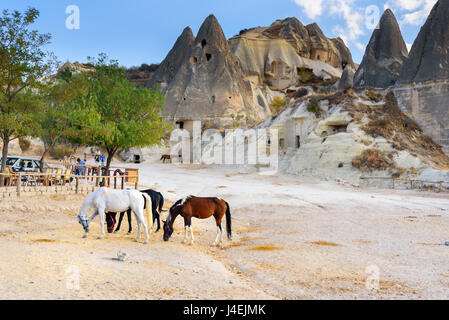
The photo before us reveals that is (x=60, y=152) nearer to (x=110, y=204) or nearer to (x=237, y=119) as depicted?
(x=237, y=119)

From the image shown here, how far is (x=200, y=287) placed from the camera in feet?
20.9

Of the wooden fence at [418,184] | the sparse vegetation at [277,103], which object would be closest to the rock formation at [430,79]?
the wooden fence at [418,184]

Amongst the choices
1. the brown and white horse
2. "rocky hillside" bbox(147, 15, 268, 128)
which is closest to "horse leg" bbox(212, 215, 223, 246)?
the brown and white horse

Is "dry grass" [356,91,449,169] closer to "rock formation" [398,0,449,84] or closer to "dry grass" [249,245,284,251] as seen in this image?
"rock formation" [398,0,449,84]

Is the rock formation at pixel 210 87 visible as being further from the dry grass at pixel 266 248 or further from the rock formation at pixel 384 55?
the dry grass at pixel 266 248

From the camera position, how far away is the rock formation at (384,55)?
5319 centimetres

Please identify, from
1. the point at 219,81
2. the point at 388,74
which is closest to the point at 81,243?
the point at 388,74

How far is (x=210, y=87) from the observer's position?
220 feet

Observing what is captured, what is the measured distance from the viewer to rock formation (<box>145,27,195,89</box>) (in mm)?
73250

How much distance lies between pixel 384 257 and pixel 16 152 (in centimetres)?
4565

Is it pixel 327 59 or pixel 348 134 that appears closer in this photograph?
pixel 348 134

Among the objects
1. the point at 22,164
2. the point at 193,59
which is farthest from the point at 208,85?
the point at 22,164
